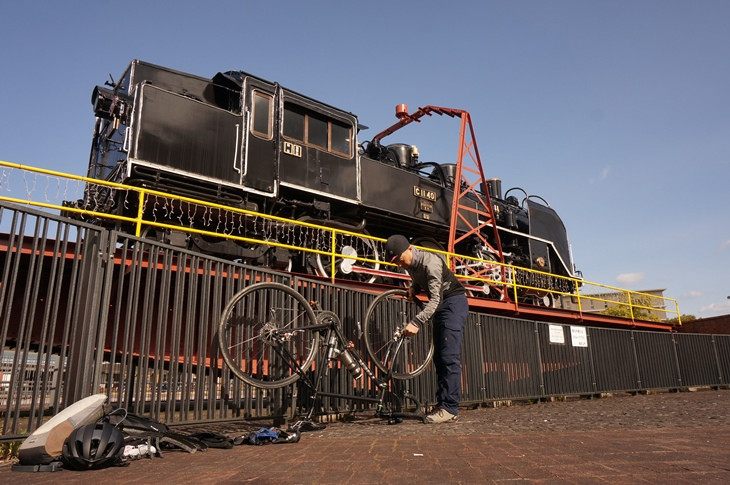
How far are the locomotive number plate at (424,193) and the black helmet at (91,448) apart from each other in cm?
885

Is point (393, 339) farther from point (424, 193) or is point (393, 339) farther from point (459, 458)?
Result: point (424, 193)

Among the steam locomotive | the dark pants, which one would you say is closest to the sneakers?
the dark pants

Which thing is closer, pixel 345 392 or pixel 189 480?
pixel 189 480

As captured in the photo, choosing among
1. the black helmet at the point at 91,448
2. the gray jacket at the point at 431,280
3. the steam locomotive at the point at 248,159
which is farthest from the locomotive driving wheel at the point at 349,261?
the black helmet at the point at 91,448

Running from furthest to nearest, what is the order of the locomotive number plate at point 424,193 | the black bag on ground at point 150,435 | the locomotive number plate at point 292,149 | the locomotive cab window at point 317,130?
1. the locomotive number plate at point 424,193
2. the locomotive cab window at point 317,130
3. the locomotive number plate at point 292,149
4. the black bag on ground at point 150,435

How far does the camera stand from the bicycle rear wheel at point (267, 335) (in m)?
4.41

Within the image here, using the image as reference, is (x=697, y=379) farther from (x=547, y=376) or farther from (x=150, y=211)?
(x=150, y=211)

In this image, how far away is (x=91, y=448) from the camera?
9.31 ft

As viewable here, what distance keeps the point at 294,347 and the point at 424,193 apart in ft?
23.3

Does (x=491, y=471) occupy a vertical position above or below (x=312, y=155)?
below

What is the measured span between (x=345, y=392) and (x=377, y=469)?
269cm

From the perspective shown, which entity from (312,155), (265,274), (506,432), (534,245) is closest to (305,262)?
(312,155)

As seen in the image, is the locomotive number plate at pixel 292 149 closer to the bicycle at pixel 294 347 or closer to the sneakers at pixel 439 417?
the bicycle at pixel 294 347

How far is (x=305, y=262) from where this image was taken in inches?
331
